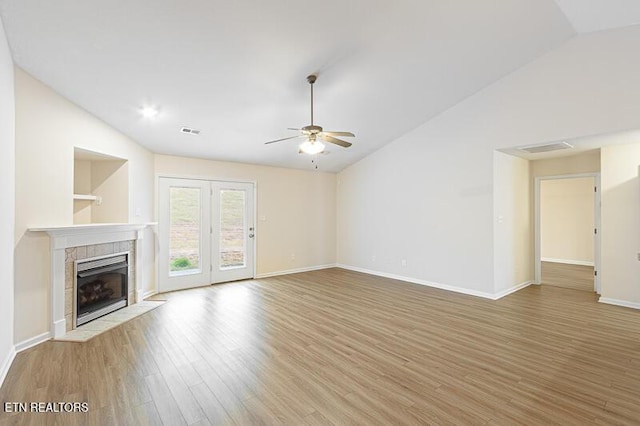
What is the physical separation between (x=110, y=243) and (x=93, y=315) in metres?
1.01

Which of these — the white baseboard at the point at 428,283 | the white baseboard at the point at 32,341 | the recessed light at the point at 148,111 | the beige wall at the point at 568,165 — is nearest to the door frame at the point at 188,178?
the recessed light at the point at 148,111

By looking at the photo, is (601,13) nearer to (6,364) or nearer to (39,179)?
(39,179)

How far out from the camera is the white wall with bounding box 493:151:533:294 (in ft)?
17.2

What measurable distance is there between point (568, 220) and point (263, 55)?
9.36 meters

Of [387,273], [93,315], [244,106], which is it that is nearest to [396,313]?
[387,273]

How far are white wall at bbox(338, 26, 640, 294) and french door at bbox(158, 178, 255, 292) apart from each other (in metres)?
2.85

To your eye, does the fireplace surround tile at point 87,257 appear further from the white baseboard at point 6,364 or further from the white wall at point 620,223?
the white wall at point 620,223

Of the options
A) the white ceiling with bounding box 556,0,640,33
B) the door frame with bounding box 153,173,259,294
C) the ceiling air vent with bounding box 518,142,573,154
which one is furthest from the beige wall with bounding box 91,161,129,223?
the ceiling air vent with bounding box 518,142,573,154

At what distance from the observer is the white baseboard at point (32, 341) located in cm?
315

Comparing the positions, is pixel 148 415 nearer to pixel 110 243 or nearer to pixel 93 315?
pixel 93 315

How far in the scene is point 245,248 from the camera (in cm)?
672

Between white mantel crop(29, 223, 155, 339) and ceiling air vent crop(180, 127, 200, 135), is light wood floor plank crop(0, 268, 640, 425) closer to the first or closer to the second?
white mantel crop(29, 223, 155, 339)

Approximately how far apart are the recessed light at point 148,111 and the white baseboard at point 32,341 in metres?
2.97

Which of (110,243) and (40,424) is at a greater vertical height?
(110,243)
